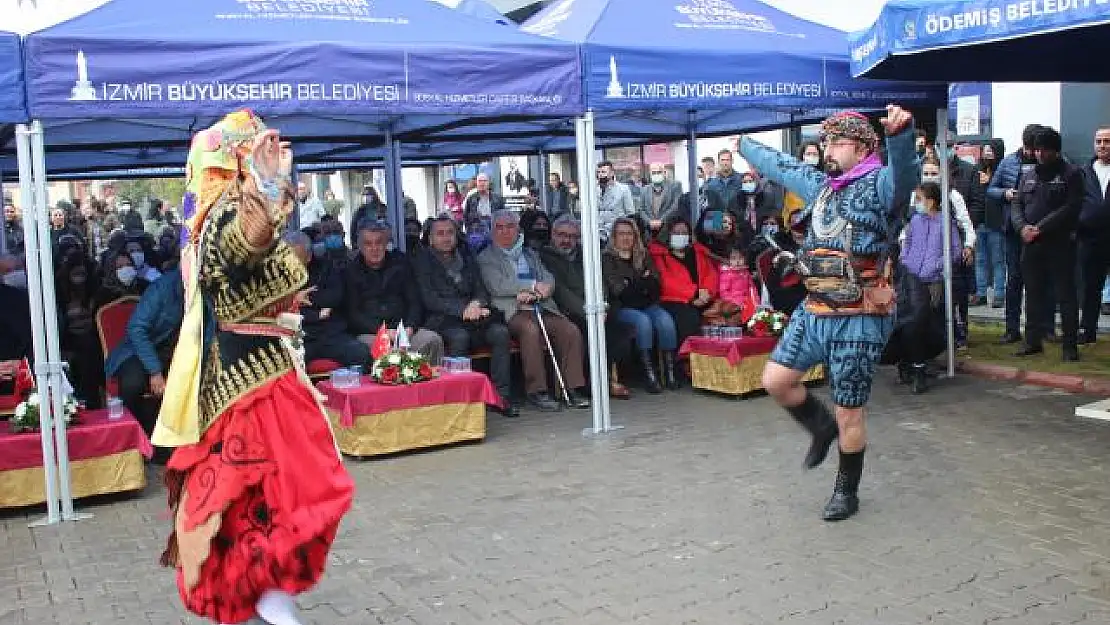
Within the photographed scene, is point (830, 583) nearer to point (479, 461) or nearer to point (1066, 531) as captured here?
point (1066, 531)

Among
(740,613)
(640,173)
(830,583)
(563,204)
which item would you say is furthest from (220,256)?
(640,173)

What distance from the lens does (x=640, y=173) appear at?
61.9 ft

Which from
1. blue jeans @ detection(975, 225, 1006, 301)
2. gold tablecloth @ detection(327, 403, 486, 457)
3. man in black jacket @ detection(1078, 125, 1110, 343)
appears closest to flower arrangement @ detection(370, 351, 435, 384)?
gold tablecloth @ detection(327, 403, 486, 457)

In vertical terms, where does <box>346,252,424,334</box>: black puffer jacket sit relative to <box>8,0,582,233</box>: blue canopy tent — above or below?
below

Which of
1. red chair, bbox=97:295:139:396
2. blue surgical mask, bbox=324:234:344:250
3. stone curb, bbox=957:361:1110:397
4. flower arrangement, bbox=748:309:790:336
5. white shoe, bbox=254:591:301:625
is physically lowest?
stone curb, bbox=957:361:1110:397

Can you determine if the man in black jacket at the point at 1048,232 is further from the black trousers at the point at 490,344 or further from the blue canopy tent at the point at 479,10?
the blue canopy tent at the point at 479,10

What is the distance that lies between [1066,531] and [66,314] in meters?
6.70

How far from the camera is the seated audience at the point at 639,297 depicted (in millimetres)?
9156

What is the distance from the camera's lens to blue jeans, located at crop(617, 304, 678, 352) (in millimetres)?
9117

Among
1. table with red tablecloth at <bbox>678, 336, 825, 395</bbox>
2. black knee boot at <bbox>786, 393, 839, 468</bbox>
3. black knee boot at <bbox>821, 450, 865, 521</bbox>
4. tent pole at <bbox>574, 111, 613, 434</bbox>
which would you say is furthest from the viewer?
table with red tablecloth at <bbox>678, 336, 825, 395</bbox>

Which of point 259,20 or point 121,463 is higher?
point 259,20

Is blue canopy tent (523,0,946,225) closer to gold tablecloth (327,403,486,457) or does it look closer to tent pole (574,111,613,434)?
tent pole (574,111,613,434)

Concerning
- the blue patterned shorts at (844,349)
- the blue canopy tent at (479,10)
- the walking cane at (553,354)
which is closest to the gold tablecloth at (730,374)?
the walking cane at (553,354)

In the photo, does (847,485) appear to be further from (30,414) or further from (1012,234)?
(1012,234)
